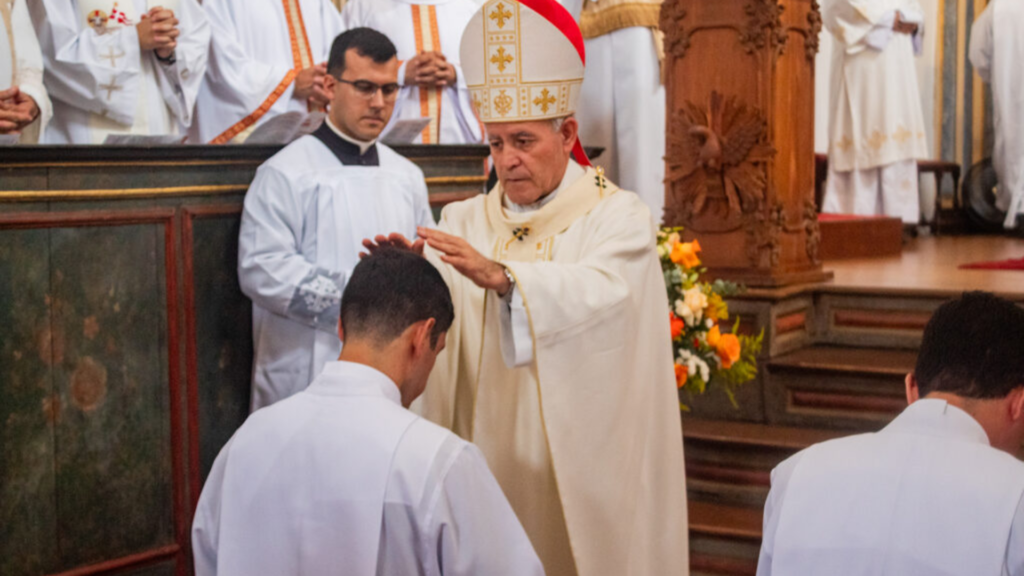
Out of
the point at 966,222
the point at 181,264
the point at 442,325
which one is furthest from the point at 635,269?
the point at 966,222

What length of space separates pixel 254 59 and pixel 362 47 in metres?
1.89

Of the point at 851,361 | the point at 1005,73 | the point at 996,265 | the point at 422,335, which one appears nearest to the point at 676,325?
the point at 851,361

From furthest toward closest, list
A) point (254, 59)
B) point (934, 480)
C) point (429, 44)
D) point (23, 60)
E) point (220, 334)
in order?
1. point (429, 44)
2. point (254, 59)
3. point (23, 60)
4. point (220, 334)
5. point (934, 480)

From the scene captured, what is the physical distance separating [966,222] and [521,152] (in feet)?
29.7

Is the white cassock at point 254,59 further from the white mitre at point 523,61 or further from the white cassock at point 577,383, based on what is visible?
the white cassock at point 577,383

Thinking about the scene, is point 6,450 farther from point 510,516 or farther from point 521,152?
point 510,516

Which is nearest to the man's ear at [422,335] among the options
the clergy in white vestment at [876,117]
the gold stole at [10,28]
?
the gold stole at [10,28]

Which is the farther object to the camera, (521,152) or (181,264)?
(181,264)

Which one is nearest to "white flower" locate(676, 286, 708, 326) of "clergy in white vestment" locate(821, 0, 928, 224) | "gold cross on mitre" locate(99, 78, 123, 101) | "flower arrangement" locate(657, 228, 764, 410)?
"flower arrangement" locate(657, 228, 764, 410)

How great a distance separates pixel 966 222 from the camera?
11320 mm

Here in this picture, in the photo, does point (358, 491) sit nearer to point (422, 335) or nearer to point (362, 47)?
point (422, 335)

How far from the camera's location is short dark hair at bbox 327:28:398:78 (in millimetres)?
Result: 4430

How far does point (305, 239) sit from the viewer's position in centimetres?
443

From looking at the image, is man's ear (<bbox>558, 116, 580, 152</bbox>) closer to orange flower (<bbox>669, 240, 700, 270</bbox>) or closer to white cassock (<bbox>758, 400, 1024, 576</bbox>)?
white cassock (<bbox>758, 400, 1024, 576</bbox>)
